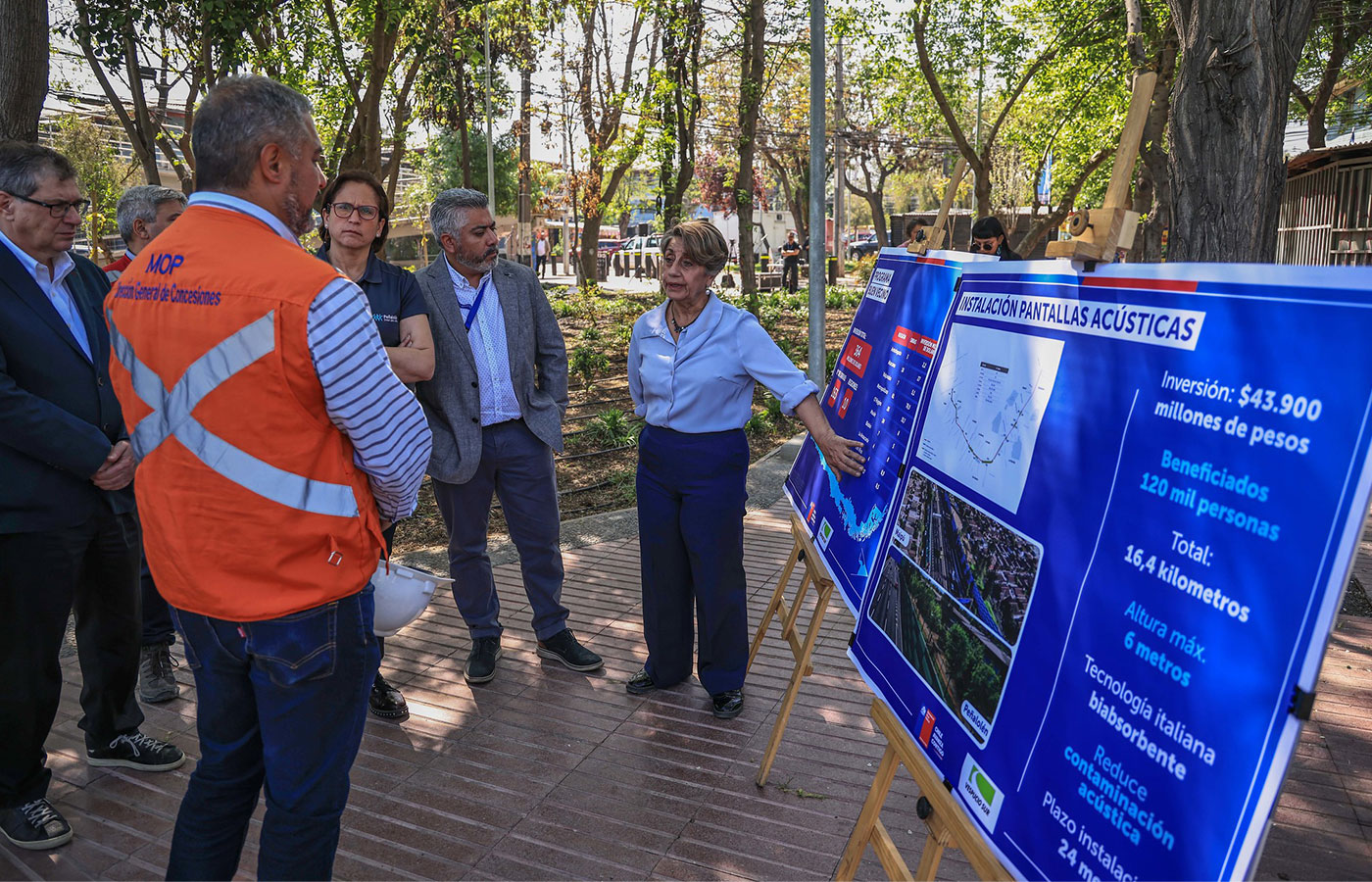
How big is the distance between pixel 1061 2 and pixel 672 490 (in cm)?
1351

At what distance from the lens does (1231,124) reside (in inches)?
178

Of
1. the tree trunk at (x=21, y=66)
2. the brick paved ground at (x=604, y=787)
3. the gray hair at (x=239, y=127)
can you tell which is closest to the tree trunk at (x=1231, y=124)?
the brick paved ground at (x=604, y=787)

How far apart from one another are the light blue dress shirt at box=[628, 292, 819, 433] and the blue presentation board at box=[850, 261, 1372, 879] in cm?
148

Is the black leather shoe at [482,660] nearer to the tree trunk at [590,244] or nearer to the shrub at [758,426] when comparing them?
the shrub at [758,426]

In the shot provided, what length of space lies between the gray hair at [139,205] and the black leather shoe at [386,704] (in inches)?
85.2

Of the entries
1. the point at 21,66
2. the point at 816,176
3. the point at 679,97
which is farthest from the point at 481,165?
the point at 21,66

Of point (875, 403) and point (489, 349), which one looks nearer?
point (875, 403)

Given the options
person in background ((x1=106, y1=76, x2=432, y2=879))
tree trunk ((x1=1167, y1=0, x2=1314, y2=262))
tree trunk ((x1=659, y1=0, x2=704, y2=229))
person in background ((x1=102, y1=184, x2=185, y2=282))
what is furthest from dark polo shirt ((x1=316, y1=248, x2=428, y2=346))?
tree trunk ((x1=659, y1=0, x2=704, y2=229))

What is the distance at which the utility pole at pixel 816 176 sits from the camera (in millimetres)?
7359

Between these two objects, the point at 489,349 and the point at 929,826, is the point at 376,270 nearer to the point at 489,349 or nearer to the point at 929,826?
the point at 489,349

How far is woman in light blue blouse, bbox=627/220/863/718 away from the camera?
379 cm

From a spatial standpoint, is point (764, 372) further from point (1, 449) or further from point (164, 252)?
point (1, 449)

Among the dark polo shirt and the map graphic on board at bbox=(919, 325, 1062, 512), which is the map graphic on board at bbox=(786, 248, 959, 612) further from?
the dark polo shirt

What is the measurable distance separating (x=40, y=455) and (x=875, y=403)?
8.63ft
